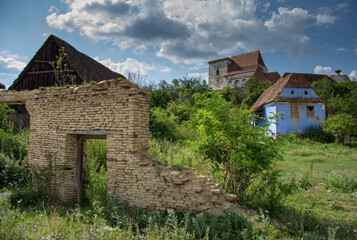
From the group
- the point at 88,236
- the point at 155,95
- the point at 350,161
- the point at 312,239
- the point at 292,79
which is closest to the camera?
the point at 88,236

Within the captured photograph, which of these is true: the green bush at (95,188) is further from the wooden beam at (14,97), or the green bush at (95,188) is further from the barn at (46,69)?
the barn at (46,69)

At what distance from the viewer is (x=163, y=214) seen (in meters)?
4.93

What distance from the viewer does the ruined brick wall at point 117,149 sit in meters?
5.02

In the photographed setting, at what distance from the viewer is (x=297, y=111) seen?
64.0ft

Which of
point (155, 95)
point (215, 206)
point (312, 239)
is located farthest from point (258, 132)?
point (155, 95)

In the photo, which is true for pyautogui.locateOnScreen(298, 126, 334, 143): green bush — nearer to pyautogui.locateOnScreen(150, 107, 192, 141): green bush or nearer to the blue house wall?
the blue house wall

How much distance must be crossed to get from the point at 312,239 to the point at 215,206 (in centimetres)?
185

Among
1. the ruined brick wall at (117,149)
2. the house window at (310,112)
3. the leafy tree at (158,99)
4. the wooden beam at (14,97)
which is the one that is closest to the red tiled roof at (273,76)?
the leafy tree at (158,99)

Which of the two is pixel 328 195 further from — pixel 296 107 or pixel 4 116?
pixel 296 107

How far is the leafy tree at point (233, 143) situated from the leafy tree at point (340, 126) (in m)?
14.6

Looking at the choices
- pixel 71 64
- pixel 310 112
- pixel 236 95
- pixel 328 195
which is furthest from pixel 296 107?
pixel 71 64

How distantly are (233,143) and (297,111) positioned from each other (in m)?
16.8

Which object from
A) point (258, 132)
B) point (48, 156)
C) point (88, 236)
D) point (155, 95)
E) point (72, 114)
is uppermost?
point (155, 95)

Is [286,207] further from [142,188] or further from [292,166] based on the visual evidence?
[292,166]
